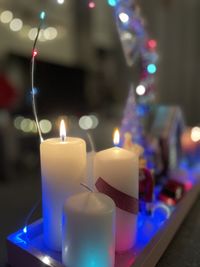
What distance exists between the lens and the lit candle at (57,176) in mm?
445

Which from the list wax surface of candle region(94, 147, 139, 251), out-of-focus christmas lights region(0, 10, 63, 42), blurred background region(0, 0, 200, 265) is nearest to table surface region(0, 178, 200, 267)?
wax surface of candle region(94, 147, 139, 251)

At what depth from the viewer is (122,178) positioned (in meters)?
0.46

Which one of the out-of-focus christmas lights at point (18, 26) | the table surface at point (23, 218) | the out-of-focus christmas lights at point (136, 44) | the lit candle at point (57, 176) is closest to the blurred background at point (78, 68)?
the out-of-focus christmas lights at point (18, 26)

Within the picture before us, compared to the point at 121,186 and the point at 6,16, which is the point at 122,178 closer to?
the point at 121,186

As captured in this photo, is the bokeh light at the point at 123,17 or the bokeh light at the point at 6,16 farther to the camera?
the bokeh light at the point at 6,16

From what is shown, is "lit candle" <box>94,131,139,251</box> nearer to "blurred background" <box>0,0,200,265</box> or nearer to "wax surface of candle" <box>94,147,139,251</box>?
"wax surface of candle" <box>94,147,139,251</box>

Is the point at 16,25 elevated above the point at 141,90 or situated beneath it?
elevated above

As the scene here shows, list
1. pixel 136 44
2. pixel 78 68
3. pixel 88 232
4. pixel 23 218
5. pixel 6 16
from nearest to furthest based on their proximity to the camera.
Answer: pixel 88 232, pixel 23 218, pixel 136 44, pixel 6 16, pixel 78 68

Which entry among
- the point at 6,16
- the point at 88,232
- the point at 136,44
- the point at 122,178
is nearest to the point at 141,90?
the point at 136,44

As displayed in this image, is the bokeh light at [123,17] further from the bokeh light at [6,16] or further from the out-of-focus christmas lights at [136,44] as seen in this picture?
the bokeh light at [6,16]

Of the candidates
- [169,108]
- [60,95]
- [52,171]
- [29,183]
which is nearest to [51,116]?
[60,95]

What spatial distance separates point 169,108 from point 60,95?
99 cm

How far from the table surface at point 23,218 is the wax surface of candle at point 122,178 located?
96 millimetres

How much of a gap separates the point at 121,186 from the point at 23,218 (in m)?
0.31
